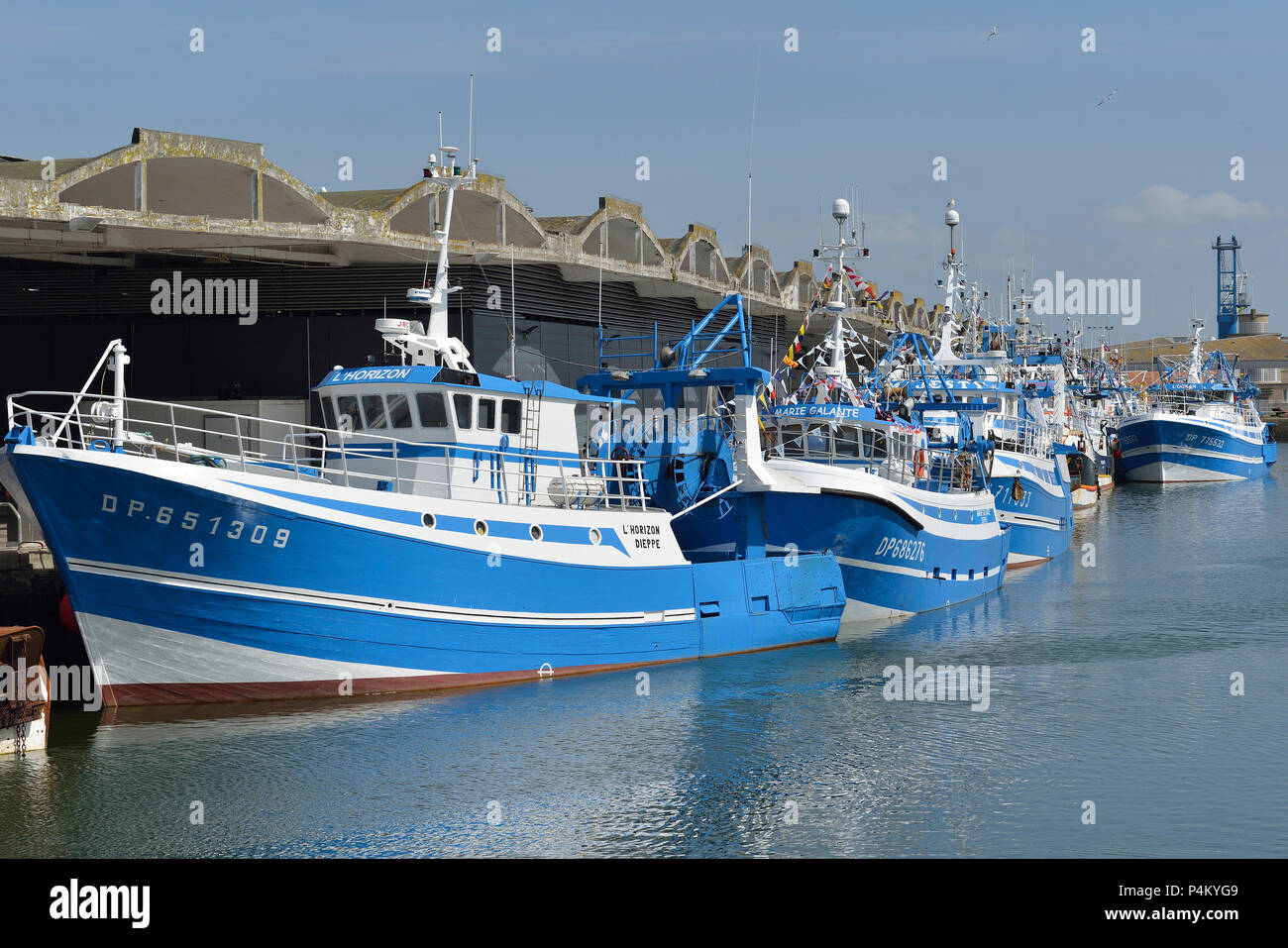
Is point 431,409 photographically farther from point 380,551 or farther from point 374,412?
point 380,551

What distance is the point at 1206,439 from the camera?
6506cm

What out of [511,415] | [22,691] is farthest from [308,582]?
[511,415]

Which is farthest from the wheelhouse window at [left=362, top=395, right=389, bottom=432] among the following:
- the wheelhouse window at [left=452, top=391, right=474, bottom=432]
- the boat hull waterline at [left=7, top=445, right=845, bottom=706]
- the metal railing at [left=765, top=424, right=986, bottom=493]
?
the metal railing at [left=765, top=424, right=986, bottom=493]

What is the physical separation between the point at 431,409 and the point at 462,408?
43 cm

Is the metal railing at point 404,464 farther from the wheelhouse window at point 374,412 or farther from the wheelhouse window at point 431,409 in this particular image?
the wheelhouse window at point 431,409

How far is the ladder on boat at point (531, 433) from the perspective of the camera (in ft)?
63.2

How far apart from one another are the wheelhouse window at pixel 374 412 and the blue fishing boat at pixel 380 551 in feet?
0.10

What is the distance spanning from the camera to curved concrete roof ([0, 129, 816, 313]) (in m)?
25.9

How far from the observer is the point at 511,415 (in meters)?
19.2

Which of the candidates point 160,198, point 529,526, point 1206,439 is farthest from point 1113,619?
point 1206,439

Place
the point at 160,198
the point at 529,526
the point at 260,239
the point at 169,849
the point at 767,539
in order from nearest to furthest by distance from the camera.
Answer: the point at 169,849 → the point at 529,526 → the point at 767,539 → the point at 260,239 → the point at 160,198

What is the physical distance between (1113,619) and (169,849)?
19.3m
